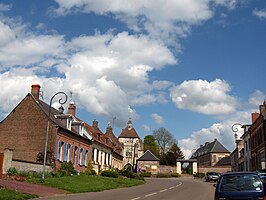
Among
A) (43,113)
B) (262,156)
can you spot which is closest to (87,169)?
(43,113)

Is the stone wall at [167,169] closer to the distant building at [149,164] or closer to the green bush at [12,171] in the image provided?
the distant building at [149,164]

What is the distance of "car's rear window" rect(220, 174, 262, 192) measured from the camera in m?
10.3

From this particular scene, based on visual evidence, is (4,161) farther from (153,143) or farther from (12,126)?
(153,143)

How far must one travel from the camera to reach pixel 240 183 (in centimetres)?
1052

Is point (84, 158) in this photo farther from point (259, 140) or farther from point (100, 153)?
point (259, 140)

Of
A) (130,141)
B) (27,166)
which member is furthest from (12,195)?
(130,141)

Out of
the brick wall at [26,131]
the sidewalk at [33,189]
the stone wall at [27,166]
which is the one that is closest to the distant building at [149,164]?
the brick wall at [26,131]

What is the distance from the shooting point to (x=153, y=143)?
375 ft

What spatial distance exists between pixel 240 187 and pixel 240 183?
0.16m

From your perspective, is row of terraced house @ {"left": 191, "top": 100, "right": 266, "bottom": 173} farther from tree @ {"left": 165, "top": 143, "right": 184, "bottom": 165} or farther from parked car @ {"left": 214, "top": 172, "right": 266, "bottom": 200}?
parked car @ {"left": 214, "top": 172, "right": 266, "bottom": 200}

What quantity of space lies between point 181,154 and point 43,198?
3307 inches

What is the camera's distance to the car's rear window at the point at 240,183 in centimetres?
1033

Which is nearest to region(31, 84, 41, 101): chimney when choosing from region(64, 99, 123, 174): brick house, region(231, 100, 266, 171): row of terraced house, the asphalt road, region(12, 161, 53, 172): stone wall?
region(64, 99, 123, 174): brick house

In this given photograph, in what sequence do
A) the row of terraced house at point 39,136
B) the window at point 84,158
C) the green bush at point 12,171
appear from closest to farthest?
the green bush at point 12,171 < the row of terraced house at point 39,136 < the window at point 84,158
